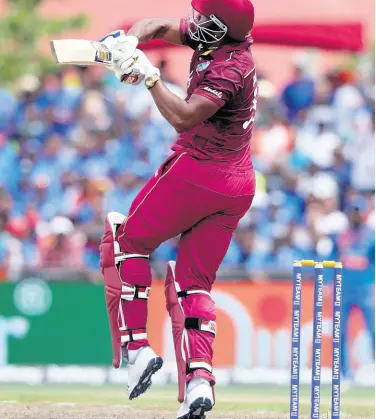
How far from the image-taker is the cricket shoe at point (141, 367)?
597cm

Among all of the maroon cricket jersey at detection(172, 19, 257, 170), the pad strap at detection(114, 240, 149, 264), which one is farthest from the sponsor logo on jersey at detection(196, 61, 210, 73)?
the pad strap at detection(114, 240, 149, 264)

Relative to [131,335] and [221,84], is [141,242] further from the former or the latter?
[221,84]

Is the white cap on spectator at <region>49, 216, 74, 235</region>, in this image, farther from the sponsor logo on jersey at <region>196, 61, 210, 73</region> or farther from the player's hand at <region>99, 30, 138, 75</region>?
the player's hand at <region>99, 30, 138, 75</region>

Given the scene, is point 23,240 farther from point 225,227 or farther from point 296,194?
point 225,227

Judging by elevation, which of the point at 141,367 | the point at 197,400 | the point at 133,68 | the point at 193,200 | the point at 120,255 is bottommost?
the point at 197,400

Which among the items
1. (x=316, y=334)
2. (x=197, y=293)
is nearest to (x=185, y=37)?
(x=197, y=293)

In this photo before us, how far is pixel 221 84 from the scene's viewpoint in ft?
18.4

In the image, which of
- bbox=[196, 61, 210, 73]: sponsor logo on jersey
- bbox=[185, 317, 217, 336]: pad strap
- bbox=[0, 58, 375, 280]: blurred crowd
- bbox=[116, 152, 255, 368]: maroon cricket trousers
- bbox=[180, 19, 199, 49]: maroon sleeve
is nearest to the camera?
bbox=[196, 61, 210, 73]: sponsor logo on jersey

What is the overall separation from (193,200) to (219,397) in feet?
11.1

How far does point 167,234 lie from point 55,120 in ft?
24.2

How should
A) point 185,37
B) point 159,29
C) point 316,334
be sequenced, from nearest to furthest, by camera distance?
point 316,334
point 185,37
point 159,29

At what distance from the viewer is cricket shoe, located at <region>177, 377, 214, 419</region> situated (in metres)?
5.78

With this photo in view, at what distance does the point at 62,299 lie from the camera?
10.3 meters

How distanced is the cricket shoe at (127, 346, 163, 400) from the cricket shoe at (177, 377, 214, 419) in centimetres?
24
